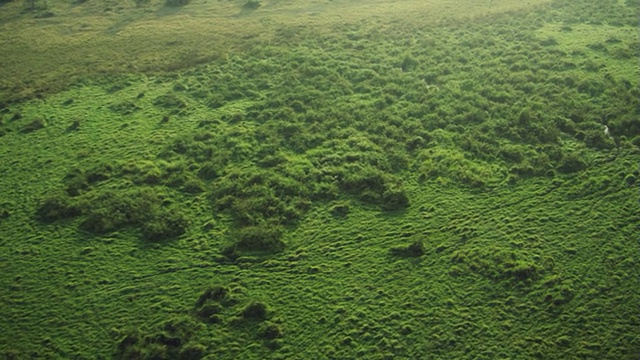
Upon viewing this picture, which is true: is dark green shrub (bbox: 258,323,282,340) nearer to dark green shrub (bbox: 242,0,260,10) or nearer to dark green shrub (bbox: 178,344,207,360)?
dark green shrub (bbox: 178,344,207,360)

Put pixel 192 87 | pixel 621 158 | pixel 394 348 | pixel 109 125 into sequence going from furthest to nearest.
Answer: pixel 192 87
pixel 109 125
pixel 621 158
pixel 394 348

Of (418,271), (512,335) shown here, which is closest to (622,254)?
(512,335)

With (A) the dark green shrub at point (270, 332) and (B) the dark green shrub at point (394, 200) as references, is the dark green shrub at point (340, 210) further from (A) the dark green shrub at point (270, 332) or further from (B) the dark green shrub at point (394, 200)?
(A) the dark green shrub at point (270, 332)

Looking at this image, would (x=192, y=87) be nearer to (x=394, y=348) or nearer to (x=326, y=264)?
(x=326, y=264)

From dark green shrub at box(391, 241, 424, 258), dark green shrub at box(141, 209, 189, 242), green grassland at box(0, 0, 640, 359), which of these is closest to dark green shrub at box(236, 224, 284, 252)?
green grassland at box(0, 0, 640, 359)

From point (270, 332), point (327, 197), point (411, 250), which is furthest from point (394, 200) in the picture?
point (270, 332)

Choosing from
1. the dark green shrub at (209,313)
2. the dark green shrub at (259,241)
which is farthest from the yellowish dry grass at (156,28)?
the dark green shrub at (209,313)
